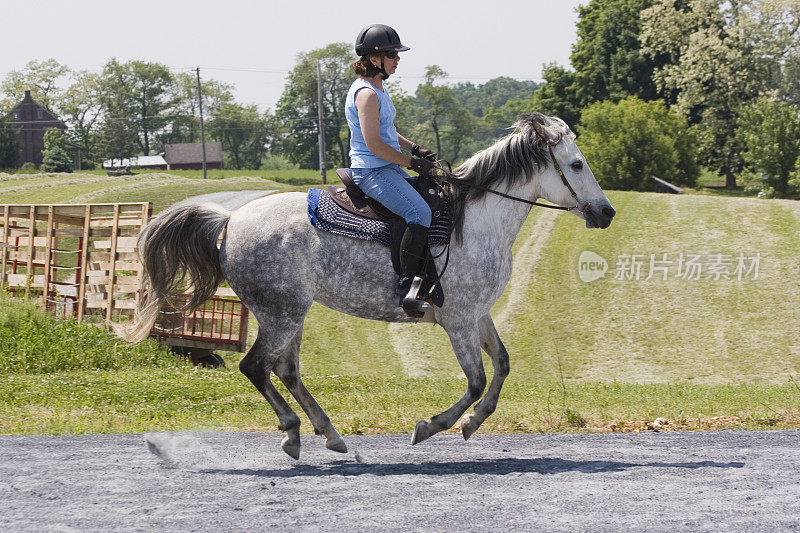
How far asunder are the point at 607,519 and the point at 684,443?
316 cm

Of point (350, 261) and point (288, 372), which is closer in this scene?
point (350, 261)

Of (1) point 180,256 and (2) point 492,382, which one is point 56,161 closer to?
(1) point 180,256

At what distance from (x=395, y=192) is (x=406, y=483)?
252cm

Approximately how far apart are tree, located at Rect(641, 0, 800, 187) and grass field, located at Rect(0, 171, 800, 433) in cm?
2081

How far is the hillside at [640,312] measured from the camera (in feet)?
76.3

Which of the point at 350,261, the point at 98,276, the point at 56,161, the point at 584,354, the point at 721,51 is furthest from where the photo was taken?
the point at 56,161

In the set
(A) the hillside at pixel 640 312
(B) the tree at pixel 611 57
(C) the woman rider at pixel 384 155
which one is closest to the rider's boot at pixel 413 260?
(C) the woman rider at pixel 384 155

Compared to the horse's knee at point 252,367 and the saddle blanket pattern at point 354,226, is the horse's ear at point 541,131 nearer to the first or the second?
the saddle blanket pattern at point 354,226

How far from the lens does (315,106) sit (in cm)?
10731

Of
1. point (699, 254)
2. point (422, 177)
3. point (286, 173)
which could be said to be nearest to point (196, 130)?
point (286, 173)

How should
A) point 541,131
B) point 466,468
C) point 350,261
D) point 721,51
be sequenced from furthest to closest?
1. point 721,51
2. point 541,131
3. point 350,261
4. point 466,468

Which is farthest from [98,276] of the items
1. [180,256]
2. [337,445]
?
[337,445]

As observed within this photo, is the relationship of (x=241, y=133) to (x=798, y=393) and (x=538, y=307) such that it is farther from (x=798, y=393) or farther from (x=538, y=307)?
(x=798, y=393)

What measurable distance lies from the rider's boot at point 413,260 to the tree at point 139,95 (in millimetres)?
114191
